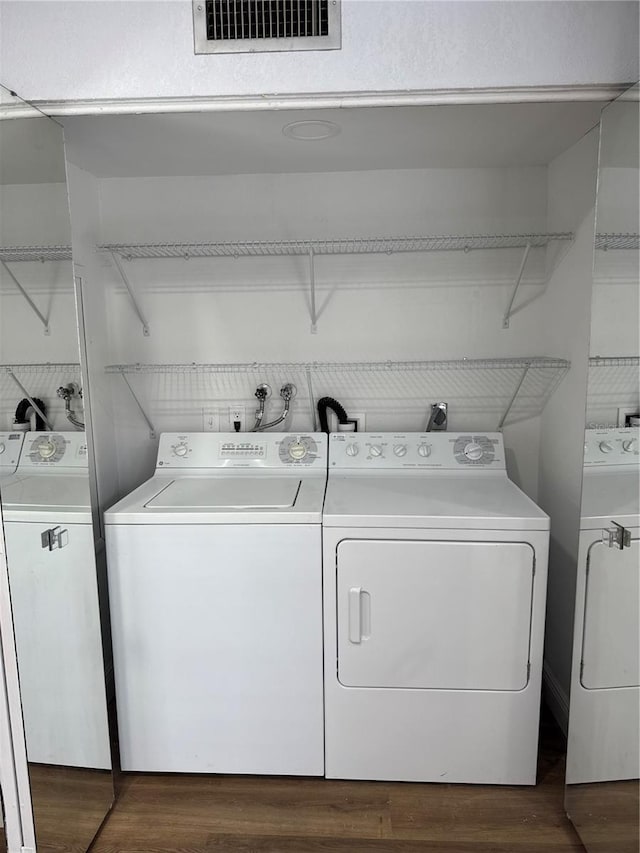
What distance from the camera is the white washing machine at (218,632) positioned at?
6.15 feet

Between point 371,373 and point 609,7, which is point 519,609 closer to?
point 371,373

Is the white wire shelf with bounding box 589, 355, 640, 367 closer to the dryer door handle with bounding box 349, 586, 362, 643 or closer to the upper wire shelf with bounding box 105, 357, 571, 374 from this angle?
the upper wire shelf with bounding box 105, 357, 571, 374

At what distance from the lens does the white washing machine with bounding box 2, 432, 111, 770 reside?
4.86 feet

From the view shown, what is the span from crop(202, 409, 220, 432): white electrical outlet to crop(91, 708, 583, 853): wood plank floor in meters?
1.39

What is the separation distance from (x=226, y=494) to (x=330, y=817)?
1139mm

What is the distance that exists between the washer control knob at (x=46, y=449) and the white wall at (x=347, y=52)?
95cm

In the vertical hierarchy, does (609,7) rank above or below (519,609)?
above

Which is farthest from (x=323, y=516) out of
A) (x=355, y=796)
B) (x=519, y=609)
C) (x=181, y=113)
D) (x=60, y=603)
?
(x=181, y=113)

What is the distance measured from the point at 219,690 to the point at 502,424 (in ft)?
5.27

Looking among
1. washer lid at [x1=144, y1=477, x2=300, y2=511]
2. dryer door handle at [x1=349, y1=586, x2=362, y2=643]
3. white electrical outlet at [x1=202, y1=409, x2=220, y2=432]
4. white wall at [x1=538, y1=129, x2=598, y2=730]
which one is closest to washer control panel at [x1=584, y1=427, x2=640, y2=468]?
white wall at [x1=538, y1=129, x2=598, y2=730]

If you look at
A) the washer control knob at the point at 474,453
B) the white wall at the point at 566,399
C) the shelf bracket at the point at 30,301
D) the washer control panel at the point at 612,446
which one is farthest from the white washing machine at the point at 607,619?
the shelf bracket at the point at 30,301

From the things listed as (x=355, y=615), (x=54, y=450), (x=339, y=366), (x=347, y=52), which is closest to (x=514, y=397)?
(x=339, y=366)

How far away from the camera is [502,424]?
2.50 metres

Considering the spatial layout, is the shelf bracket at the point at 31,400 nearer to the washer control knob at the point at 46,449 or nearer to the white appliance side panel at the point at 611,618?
the washer control knob at the point at 46,449
